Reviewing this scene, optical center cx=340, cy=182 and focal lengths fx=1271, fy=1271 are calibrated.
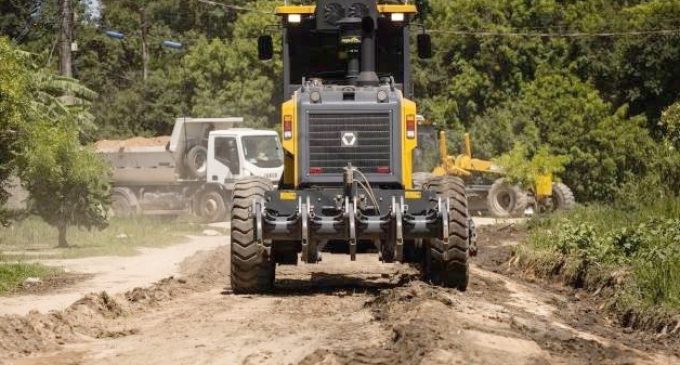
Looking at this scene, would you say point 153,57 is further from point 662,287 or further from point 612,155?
point 662,287

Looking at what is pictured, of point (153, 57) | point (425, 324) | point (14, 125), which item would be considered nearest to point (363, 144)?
point (425, 324)

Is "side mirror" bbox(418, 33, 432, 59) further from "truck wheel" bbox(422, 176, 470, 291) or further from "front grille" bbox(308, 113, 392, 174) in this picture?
"truck wheel" bbox(422, 176, 470, 291)

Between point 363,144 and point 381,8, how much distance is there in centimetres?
235

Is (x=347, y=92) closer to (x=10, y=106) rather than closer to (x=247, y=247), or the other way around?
(x=247, y=247)

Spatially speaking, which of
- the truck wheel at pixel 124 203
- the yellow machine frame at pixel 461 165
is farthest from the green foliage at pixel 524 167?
the truck wheel at pixel 124 203

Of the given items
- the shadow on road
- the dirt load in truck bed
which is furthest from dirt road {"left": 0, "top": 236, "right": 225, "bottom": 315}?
the dirt load in truck bed

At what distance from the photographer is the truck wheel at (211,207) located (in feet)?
134

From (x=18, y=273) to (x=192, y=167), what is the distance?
22298 millimetres

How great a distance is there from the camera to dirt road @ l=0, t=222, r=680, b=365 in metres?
10.0

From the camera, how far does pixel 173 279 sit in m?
18.8

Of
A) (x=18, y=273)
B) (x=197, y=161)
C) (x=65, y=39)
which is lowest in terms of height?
(x=18, y=273)

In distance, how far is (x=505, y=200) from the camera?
43250mm

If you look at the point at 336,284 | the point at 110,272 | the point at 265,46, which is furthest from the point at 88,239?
the point at 265,46

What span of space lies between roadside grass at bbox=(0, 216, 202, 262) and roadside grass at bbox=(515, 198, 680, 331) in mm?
9213
